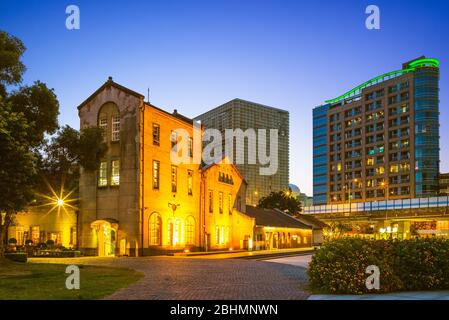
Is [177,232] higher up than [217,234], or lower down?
higher up

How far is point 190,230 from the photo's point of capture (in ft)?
155

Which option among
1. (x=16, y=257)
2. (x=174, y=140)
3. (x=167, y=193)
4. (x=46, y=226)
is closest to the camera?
(x=16, y=257)

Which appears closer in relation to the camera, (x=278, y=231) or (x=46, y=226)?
(x=46, y=226)

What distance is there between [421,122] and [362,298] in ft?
448

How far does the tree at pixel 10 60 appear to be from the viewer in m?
24.6

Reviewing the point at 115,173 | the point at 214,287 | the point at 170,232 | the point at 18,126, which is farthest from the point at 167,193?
the point at 214,287

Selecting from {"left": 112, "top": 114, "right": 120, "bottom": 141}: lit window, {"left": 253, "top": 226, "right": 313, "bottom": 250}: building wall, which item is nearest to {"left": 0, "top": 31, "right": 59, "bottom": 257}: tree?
{"left": 112, "top": 114, "right": 120, "bottom": 141}: lit window

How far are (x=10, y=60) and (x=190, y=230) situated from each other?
2651 centimetres

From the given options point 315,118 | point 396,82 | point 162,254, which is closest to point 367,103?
point 396,82

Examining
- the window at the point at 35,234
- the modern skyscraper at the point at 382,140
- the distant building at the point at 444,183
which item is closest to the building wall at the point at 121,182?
the window at the point at 35,234

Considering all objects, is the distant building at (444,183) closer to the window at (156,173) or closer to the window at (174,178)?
the window at (174,178)

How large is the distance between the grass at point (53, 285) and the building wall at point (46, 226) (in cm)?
2023

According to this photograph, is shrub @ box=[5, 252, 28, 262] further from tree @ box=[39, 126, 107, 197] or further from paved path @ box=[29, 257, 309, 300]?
paved path @ box=[29, 257, 309, 300]

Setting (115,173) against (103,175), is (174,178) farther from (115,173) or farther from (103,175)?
(103,175)
